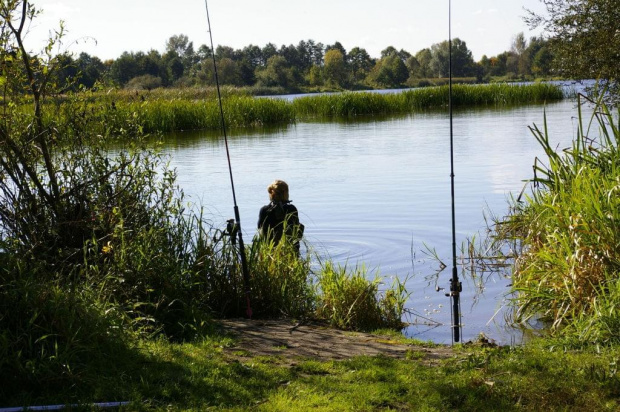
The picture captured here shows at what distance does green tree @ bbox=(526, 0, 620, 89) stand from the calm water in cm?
193

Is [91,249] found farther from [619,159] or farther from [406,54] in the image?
[406,54]

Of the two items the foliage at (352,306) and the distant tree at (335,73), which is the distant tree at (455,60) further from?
the foliage at (352,306)

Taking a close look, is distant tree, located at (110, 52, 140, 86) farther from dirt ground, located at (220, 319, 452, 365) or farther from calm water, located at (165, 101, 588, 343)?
dirt ground, located at (220, 319, 452, 365)

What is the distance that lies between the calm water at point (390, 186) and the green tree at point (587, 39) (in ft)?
6.34

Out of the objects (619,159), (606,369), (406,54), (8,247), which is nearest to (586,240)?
(619,159)

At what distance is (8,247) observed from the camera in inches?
233

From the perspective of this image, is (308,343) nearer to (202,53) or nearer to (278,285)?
(278,285)

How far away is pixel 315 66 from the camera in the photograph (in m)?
88.6

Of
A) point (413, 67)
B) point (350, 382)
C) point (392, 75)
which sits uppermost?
point (350, 382)

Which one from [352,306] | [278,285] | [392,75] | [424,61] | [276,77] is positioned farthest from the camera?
[424,61]

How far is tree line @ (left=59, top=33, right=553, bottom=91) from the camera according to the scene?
76500 millimetres

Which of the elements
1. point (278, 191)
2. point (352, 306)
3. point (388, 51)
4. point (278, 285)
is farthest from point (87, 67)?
point (388, 51)

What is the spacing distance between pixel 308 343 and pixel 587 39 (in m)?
18.6

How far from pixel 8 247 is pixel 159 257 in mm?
1141
